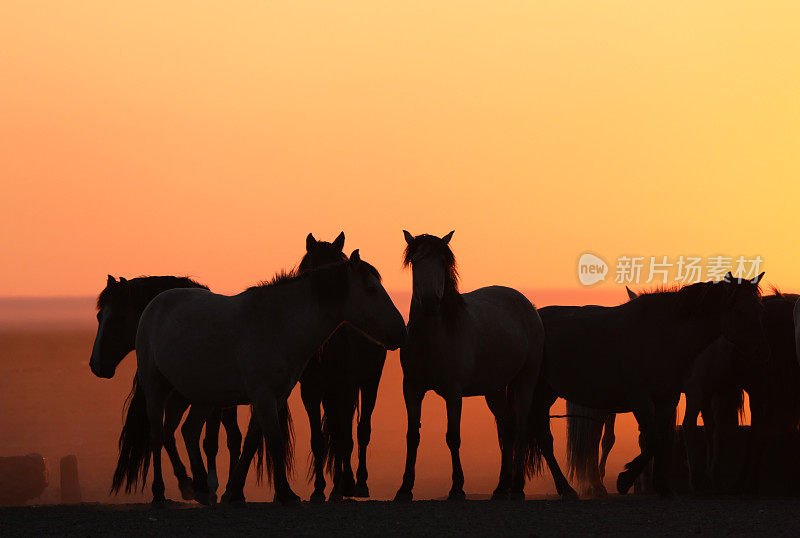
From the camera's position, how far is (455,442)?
1324cm

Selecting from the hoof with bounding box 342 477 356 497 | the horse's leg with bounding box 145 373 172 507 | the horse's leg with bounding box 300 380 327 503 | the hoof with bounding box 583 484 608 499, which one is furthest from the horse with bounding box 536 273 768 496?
the horse's leg with bounding box 145 373 172 507

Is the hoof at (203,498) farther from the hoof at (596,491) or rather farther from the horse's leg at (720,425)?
the horse's leg at (720,425)

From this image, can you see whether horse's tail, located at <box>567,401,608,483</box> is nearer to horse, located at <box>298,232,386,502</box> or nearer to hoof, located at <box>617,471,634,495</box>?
hoof, located at <box>617,471,634,495</box>

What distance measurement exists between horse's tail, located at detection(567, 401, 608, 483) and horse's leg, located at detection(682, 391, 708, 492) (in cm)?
124

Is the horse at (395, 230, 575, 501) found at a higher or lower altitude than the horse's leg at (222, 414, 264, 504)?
higher

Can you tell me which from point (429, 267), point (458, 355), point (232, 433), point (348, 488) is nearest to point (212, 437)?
point (232, 433)

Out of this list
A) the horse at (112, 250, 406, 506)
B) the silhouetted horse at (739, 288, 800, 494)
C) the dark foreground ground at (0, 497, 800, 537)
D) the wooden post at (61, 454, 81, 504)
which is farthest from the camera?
the wooden post at (61, 454, 81, 504)

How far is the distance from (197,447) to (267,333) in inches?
82.3

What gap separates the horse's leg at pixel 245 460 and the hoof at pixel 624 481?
13.8ft

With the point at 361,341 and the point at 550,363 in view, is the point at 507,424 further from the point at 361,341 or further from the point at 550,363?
the point at 361,341

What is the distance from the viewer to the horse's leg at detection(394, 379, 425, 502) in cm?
1309

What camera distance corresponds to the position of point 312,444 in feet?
45.0

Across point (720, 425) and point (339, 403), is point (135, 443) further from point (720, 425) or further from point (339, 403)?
point (720, 425)

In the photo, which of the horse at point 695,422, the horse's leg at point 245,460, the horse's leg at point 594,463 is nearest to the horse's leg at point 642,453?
the horse at point 695,422
